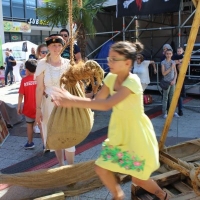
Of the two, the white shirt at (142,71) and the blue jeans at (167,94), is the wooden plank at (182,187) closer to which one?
the blue jeans at (167,94)

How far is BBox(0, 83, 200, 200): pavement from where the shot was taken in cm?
312

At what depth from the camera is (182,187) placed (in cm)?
309

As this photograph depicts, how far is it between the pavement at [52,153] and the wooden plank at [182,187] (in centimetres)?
51

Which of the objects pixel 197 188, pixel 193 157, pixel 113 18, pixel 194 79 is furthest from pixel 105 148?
pixel 113 18

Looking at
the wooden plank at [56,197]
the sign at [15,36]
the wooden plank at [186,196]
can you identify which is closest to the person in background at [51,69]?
the wooden plank at [56,197]

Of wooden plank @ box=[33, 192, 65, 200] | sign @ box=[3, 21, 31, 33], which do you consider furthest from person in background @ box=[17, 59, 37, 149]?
sign @ box=[3, 21, 31, 33]

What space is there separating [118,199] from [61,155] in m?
1.23

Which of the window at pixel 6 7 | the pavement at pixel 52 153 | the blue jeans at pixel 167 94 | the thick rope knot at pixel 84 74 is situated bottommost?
the pavement at pixel 52 153

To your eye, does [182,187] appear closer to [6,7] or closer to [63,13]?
[63,13]

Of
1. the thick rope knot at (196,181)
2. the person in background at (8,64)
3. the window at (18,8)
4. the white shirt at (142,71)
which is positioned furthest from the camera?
the window at (18,8)

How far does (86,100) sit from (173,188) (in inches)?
69.5

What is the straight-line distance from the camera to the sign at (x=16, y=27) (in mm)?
23031

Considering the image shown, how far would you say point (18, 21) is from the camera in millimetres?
24469

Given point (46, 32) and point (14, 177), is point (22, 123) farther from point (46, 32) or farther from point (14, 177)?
point (46, 32)
